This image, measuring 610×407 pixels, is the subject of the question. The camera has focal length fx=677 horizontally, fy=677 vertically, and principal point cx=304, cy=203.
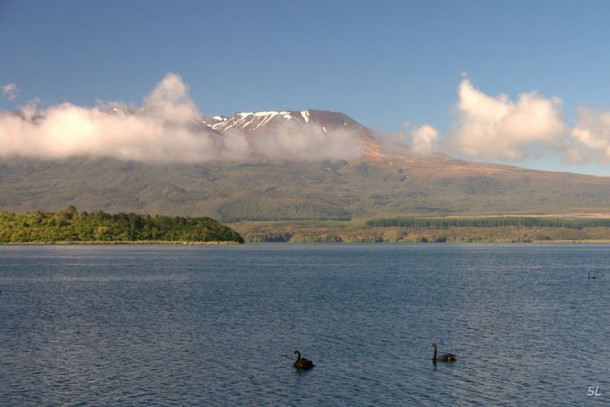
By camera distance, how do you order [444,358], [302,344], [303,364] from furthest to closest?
1. [302,344]
2. [444,358]
3. [303,364]

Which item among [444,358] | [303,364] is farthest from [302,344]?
[444,358]

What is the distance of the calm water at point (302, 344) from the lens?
5028cm

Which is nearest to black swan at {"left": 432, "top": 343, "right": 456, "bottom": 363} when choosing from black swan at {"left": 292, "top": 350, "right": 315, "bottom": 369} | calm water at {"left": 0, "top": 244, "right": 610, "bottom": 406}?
calm water at {"left": 0, "top": 244, "right": 610, "bottom": 406}

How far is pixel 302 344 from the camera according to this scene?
68750 millimetres

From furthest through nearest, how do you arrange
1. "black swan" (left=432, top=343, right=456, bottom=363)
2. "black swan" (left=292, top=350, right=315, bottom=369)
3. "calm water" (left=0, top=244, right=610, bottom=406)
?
"black swan" (left=432, top=343, right=456, bottom=363) < "black swan" (left=292, top=350, right=315, bottom=369) < "calm water" (left=0, top=244, right=610, bottom=406)

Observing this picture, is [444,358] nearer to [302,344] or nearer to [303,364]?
[303,364]

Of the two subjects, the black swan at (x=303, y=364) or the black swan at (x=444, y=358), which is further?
the black swan at (x=444, y=358)

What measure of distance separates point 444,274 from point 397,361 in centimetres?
11441

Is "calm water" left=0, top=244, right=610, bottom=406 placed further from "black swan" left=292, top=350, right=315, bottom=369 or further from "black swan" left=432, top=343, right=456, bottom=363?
"black swan" left=432, top=343, right=456, bottom=363

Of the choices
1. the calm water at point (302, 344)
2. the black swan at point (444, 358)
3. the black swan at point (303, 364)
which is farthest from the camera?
the black swan at point (444, 358)

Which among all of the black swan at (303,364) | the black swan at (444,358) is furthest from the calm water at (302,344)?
the black swan at (444,358)

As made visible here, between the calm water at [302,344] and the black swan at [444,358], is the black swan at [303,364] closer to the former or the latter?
the calm water at [302,344]

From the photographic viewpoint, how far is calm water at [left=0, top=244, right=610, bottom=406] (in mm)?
50281

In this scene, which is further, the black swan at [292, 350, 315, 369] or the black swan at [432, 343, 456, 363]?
the black swan at [432, 343, 456, 363]
